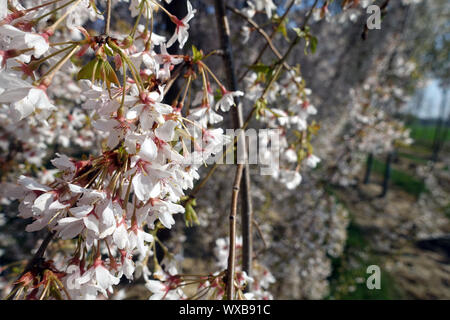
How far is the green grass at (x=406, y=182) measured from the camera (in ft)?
32.9

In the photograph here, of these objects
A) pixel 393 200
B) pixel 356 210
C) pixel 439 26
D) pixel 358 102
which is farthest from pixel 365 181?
pixel 358 102

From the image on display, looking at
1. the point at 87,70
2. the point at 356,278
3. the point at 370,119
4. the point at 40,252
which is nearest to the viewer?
the point at 87,70

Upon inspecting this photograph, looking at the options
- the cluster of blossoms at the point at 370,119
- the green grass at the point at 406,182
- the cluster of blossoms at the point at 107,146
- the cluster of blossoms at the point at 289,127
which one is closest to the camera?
the cluster of blossoms at the point at 107,146

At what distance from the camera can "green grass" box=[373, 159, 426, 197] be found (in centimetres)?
1002

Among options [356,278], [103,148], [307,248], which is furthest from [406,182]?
[103,148]

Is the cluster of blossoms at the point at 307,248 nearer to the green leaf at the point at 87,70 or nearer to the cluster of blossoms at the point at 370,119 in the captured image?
the cluster of blossoms at the point at 370,119

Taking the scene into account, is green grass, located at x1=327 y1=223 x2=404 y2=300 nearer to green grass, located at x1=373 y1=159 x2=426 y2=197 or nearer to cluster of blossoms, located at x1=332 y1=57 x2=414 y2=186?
cluster of blossoms, located at x1=332 y1=57 x2=414 y2=186

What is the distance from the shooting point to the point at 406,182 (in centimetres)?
1092

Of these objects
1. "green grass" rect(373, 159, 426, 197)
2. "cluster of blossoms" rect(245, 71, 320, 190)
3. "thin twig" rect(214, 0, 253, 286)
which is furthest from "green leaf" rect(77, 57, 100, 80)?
"green grass" rect(373, 159, 426, 197)

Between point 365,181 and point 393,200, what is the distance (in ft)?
4.55

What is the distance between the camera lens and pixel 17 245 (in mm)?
3539

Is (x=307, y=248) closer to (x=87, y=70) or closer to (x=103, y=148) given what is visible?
(x=103, y=148)

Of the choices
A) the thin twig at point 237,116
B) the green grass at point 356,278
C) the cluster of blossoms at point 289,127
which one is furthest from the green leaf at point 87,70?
the green grass at point 356,278
